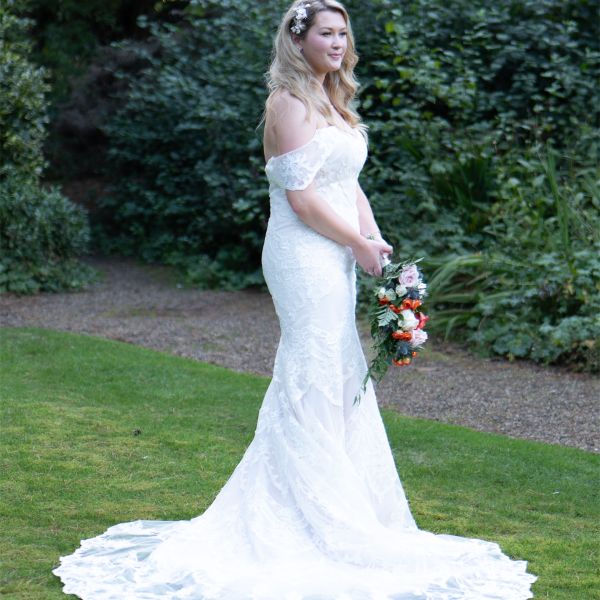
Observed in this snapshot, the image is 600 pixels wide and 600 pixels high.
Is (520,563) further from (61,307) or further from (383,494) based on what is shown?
(61,307)

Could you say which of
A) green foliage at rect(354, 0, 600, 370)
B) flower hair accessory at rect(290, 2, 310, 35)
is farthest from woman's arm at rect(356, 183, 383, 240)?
green foliage at rect(354, 0, 600, 370)

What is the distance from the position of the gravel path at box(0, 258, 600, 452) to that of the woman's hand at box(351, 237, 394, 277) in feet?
9.21

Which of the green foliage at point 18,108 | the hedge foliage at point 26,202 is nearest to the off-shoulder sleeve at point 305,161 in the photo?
the hedge foliage at point 26,202

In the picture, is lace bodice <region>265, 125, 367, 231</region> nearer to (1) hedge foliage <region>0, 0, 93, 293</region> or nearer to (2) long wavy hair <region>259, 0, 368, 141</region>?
(2) long wavy hair <region>259, 0, 368, 141</region>

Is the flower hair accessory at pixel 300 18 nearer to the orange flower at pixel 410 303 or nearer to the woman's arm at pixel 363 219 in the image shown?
the woman's arm at pixel 363 219

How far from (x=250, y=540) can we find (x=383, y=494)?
599mm

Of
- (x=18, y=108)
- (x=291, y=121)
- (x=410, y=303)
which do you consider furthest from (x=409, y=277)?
(x=18, y=108)

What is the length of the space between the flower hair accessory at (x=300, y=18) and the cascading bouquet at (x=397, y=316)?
99cm

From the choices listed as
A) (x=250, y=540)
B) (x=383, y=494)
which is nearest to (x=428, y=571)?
(x=383, y=494)

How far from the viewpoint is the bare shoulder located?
13.1ft

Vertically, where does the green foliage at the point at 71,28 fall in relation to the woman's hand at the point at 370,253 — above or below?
above

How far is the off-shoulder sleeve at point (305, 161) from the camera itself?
13.1 feet

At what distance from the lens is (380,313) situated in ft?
13.7

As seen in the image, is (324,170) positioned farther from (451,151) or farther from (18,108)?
(18,108)
